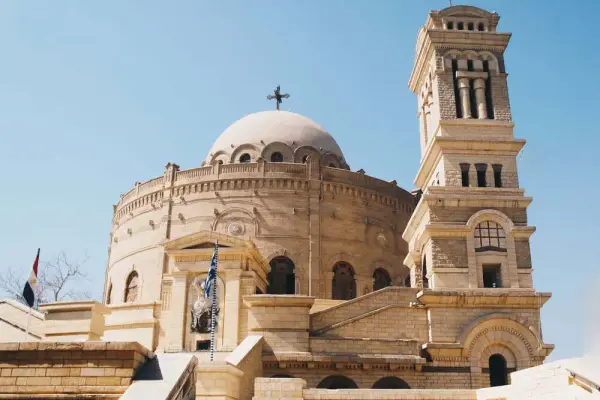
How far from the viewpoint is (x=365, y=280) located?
3931 centimetres

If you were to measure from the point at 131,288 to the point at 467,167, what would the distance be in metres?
22.3

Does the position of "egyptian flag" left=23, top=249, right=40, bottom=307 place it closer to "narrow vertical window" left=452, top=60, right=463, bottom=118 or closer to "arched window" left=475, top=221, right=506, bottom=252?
"arched window" left=475, top=221, right=506, bottom=252

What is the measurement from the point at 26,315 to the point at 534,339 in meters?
19.9

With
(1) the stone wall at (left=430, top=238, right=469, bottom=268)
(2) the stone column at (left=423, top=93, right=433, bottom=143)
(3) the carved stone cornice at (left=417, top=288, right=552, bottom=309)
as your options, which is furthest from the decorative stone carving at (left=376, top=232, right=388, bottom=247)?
(3) the carved stone cornice at (left=417, top=288, right=552, bottom=309)

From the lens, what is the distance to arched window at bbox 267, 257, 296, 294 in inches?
1497

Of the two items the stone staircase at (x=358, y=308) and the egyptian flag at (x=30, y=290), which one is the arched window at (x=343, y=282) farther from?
the egyptian flag at (x=30, y=290)

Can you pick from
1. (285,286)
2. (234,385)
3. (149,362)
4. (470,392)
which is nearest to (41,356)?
(149,362)

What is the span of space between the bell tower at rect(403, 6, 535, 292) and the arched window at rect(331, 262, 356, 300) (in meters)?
8.18

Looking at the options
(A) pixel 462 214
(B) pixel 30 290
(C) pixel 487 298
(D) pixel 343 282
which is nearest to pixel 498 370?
(C) pixel 487 298

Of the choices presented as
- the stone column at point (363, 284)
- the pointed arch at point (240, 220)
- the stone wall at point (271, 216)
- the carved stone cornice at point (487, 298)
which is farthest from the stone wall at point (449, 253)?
the pointed arch at point (240, 220)

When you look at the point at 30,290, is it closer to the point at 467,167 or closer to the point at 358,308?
the point at 358,308

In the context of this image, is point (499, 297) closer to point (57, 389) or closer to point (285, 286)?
point (285, 286)

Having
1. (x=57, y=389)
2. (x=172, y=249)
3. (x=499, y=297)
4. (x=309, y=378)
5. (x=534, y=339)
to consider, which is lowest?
(x=57, y=389)

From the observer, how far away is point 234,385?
658 inches
